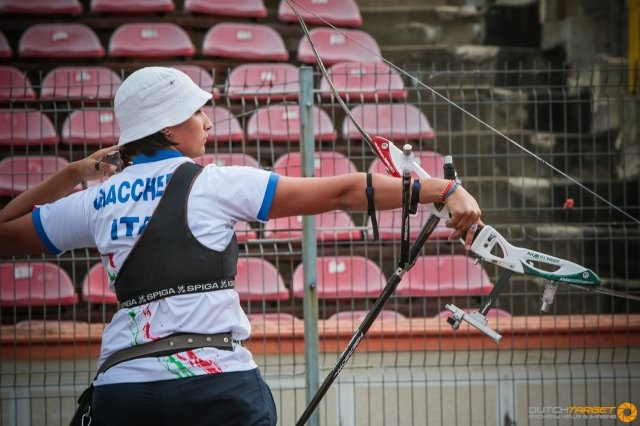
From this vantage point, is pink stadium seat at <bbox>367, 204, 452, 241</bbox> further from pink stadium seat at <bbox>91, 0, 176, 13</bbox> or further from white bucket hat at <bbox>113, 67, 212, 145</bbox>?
pink stadium seat at <bbox>91, 0, 176, 13</bbox>

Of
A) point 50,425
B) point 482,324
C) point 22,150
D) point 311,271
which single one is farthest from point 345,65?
point 482,324

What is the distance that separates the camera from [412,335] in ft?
17.3

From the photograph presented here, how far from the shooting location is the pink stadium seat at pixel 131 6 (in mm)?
8312

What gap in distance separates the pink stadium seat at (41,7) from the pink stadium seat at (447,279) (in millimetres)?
3969

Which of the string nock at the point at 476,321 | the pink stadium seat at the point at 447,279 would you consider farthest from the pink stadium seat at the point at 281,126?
the string nock at the point at 476,321

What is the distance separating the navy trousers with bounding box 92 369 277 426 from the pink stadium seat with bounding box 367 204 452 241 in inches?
101

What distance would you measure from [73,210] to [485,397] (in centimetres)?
293

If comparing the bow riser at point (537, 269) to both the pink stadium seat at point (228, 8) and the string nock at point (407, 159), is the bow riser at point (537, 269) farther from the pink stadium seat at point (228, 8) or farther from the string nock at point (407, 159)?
the pink stadium seat at point (228, 8)

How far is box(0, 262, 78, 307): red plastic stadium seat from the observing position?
5.73 metres

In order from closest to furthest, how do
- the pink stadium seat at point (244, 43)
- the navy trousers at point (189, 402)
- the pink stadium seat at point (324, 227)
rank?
the navy trousers at point (189, 402) → the pink stadium seat at point (324, 227) → the pink stadium seat at point (244, 43)

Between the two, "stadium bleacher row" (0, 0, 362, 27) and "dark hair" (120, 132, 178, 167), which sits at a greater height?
"stadium bleacher row" (0, 0, 362, 27)

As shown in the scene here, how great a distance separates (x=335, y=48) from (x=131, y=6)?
1748 mm

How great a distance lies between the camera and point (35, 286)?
20.2 feet

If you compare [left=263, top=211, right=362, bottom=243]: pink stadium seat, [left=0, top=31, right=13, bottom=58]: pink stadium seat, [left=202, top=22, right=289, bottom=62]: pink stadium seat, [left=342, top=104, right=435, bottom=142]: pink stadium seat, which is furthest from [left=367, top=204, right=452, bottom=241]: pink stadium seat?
[left=0, top=31, right=13, bottom=58]: pink stadium seat
